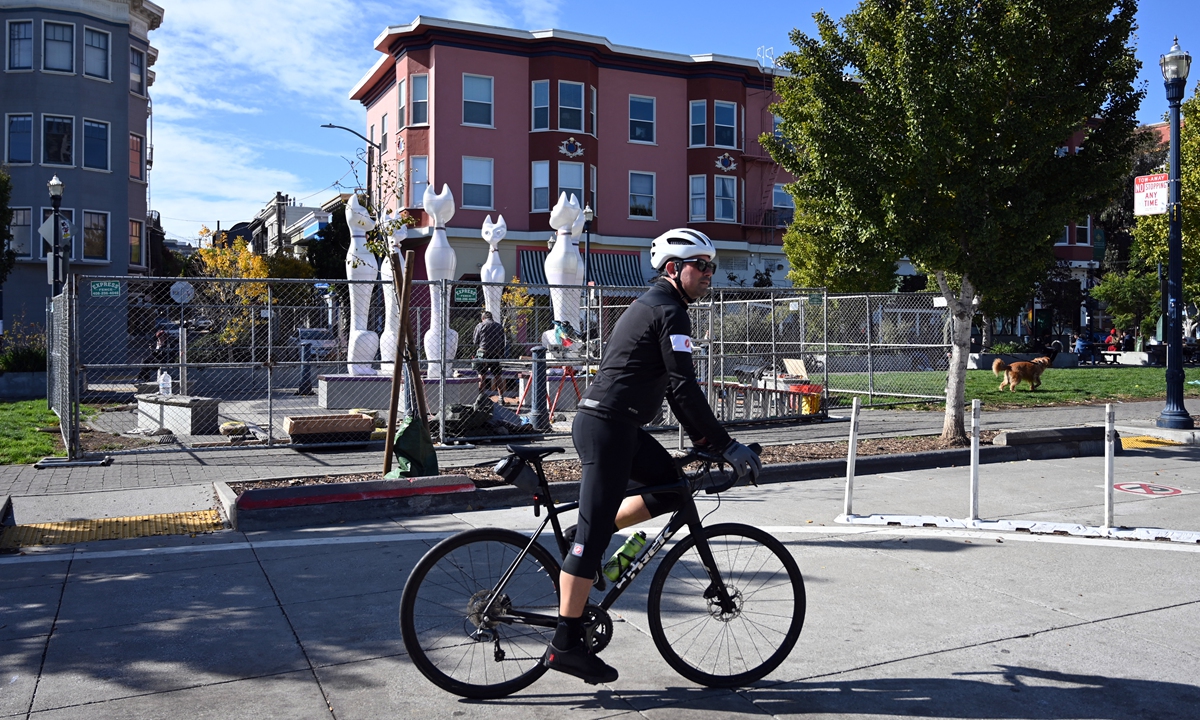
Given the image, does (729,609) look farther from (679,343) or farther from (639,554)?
(679,343)

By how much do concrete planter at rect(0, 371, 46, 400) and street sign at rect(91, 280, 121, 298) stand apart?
10.2m

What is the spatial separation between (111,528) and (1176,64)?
14.7 metres

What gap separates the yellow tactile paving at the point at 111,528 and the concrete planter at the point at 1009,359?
25.8 metres

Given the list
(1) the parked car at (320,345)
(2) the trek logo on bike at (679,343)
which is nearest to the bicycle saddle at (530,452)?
(2) the trek logo on bike at (679,343)

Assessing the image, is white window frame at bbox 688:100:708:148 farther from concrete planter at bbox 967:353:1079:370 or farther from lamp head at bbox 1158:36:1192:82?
lamp head at bbox 1158:36:1192:82

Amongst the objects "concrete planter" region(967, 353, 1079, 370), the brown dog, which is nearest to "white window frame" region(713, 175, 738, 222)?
"concrete planter" region(967, 353, 1079, 370)

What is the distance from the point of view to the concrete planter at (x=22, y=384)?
19.9 metres

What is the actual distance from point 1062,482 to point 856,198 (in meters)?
4.00

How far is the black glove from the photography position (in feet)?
13.1

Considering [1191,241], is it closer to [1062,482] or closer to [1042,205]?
[1042,205]

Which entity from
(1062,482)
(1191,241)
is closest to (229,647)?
(1062,482)

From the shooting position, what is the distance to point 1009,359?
1174 inches

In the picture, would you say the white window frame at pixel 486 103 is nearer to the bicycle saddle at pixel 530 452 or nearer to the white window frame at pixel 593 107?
the white window frame at pixel 593 107

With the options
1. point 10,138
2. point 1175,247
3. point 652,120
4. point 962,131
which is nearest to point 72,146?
point 10,138
